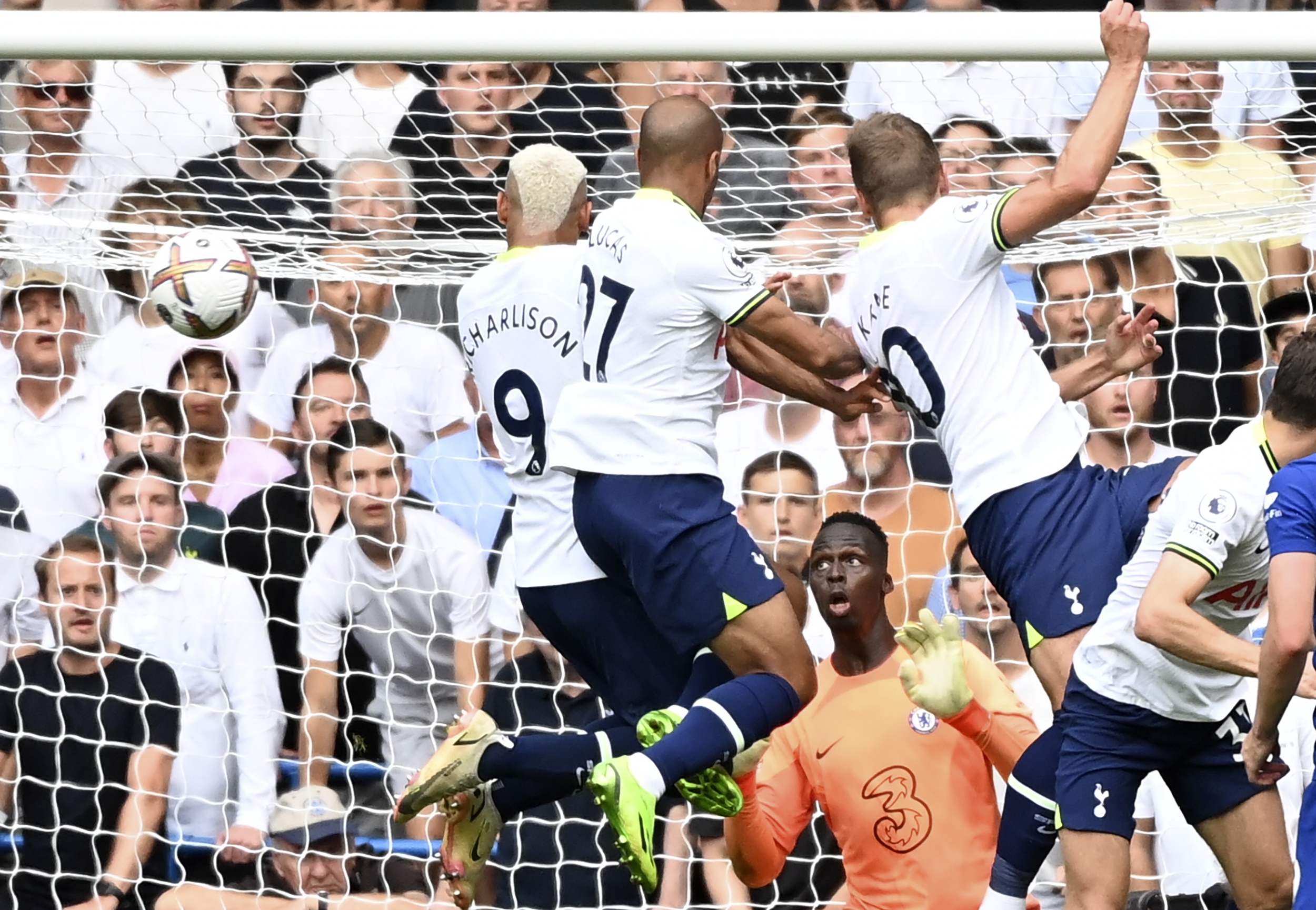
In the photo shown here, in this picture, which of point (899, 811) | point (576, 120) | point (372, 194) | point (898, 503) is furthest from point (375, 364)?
point (899, 811)

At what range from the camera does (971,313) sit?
4.50 meters

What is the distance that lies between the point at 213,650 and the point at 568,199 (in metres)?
2.32

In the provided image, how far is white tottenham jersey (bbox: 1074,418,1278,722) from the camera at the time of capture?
400 cm

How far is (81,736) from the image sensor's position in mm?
6258

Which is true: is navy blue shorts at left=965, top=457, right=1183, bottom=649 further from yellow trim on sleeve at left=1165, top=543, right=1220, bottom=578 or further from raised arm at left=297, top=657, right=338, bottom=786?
raised arm at left=297, top=657, right=338, bottom=786

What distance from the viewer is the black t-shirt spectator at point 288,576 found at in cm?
626

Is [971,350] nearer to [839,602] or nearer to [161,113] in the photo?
[839,602]

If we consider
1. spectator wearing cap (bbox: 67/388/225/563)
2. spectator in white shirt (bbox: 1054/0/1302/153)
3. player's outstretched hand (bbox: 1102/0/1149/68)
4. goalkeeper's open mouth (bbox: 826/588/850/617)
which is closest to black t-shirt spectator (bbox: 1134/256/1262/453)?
spectator in white shirt (bbox: 1054/0/1302/153)

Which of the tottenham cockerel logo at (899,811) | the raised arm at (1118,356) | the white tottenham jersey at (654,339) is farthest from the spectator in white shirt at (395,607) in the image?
the raised arm at (1118,356)

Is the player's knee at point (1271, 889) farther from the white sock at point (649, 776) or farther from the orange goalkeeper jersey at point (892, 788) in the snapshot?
the white sock at point (649, 776)

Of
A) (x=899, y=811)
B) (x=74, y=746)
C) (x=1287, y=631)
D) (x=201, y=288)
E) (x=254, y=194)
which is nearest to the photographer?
(x=1287, y=631)

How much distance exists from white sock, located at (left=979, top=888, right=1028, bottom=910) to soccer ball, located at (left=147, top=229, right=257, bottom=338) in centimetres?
263

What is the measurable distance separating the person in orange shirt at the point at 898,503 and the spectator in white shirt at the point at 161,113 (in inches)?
104

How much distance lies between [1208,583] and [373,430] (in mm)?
3445
